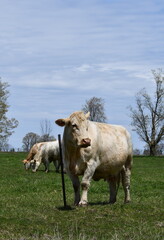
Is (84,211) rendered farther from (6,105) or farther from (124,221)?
(6,105)

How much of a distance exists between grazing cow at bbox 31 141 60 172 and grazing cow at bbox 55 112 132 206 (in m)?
19.6

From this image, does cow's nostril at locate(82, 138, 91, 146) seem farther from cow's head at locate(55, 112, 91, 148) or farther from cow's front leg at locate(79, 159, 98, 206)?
cow's front leg at locate(79, 159, 98, 206)

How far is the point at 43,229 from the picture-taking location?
9.27m

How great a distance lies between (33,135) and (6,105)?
75762 millimetres

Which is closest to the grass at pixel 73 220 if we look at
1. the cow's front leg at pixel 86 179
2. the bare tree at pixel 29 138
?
the cow's front leg at pixel 86 179

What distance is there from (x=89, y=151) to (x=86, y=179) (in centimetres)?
61

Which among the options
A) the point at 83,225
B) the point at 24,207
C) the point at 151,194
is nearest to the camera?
the point at 83,225

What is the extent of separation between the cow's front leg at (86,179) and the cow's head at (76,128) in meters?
0.57

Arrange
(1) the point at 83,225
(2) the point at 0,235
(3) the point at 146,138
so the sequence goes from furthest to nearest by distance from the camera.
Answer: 1. (3) the point at 146,138
2. (1) the point at 83,225
3. (2) the point at 0,235

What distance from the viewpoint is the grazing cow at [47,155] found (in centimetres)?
3375

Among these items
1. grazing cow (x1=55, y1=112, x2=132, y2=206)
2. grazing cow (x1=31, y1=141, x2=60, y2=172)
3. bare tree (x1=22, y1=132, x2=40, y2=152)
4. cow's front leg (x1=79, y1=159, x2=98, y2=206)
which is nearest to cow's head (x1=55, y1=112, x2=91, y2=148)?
grazing cow (x1=55, y1=112, x2=132, y2=206)

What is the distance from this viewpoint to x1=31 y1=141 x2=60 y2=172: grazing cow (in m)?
33.8

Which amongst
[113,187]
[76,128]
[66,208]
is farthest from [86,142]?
[113,187]

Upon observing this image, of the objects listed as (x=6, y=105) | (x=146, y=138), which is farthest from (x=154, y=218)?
(x=146, y=138)
